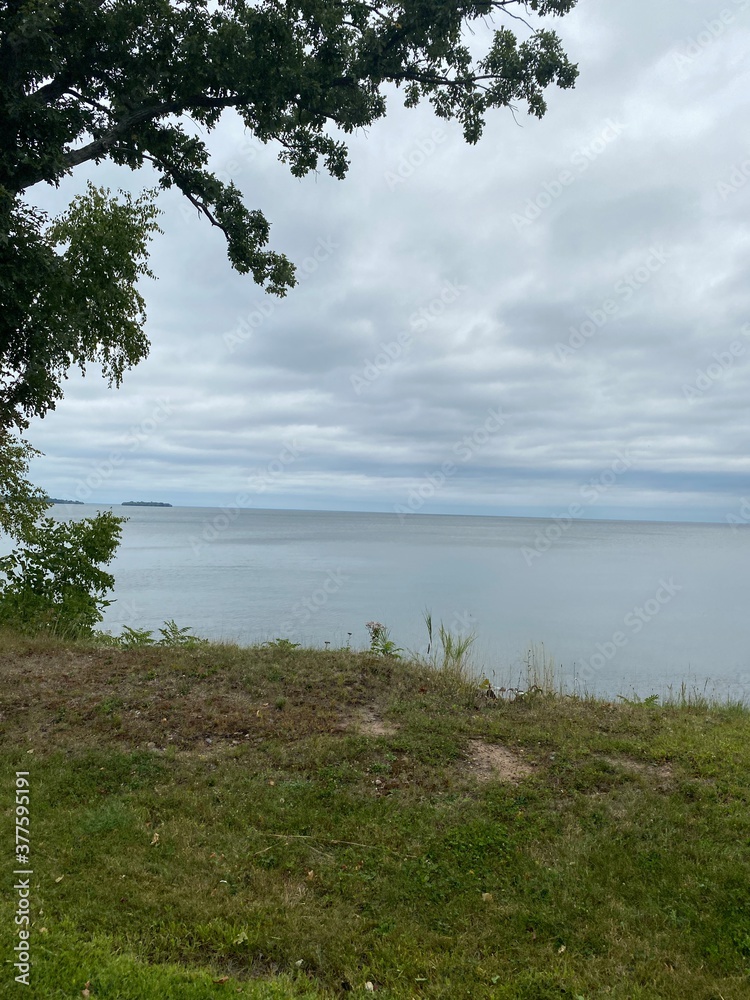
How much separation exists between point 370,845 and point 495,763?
2.10 m

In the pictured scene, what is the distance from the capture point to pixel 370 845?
5.62 metres

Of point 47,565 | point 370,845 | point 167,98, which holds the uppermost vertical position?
point 167,98

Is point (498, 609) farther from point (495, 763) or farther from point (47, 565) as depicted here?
point (495, 763)

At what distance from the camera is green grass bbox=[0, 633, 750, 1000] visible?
4.21 metres

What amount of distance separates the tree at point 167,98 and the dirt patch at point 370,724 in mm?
6160

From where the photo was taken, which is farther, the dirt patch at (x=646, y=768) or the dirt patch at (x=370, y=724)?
the dirt patch at (x=370, y=724)

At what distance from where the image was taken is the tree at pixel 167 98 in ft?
25.0

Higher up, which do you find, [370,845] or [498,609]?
[498,609]

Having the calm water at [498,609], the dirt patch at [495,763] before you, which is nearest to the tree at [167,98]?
the dirt patch at [495,763]

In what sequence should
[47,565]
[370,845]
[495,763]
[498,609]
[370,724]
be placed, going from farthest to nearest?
[498,609], [47,565], [370,724], [495,763], [370,845]

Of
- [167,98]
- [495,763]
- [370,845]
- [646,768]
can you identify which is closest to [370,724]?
[495,763]

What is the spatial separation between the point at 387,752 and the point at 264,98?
8.72 m

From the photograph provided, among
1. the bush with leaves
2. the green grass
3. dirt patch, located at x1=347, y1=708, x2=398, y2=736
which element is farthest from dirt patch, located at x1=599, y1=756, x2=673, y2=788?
the bush with leaves

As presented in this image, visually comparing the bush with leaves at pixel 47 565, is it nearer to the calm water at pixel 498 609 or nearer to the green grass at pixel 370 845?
the green grass at pixel 370 845
